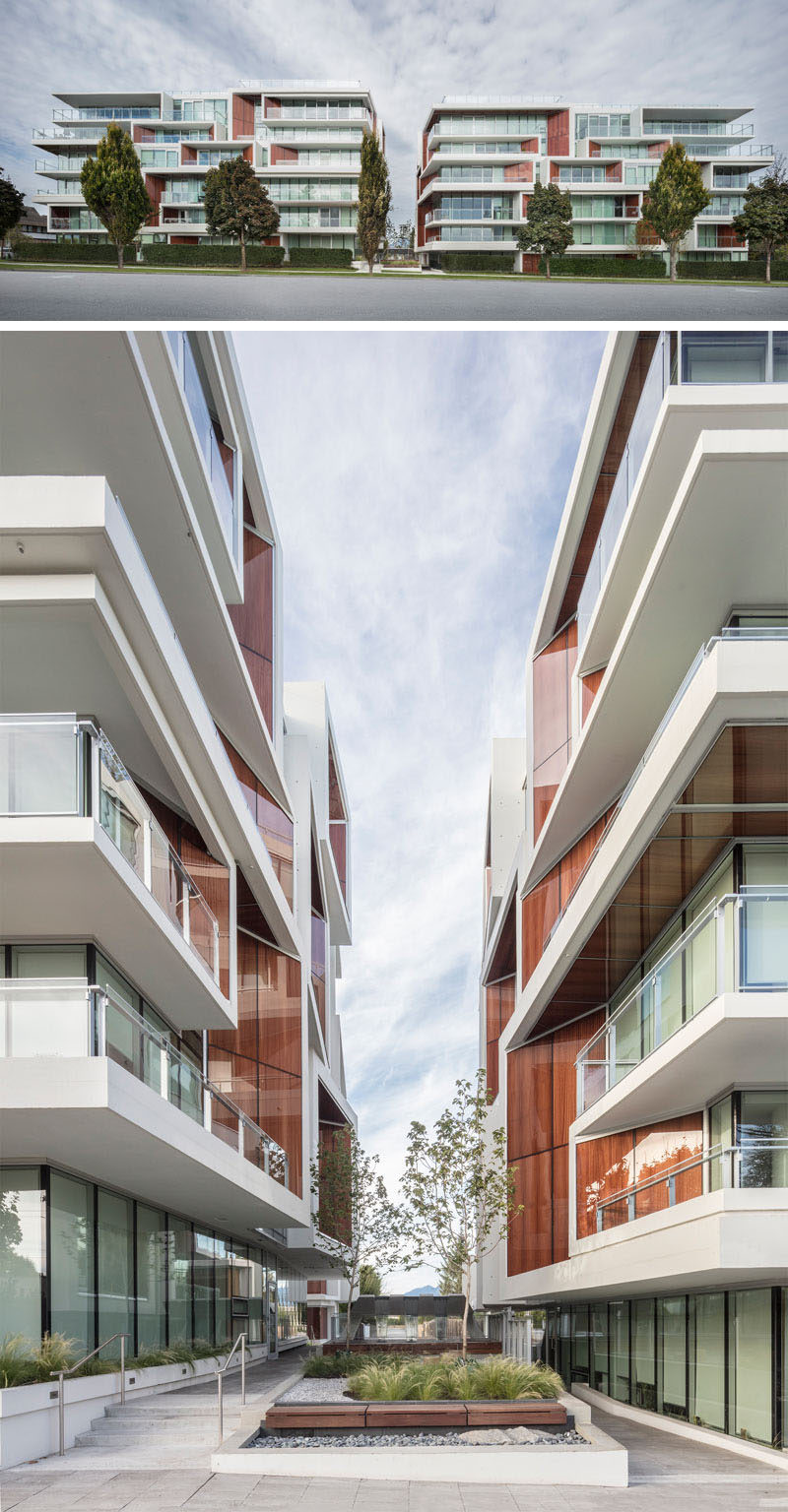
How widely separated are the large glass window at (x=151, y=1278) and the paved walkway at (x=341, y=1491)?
5.57 meters

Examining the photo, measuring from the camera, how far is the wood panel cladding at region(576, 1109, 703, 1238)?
16344 mm

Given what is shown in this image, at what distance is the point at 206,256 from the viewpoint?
59.1 feet

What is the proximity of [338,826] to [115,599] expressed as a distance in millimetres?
41662

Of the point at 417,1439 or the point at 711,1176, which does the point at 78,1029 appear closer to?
the point at 417,1439

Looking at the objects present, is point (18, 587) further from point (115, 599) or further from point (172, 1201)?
point (172, 1201)

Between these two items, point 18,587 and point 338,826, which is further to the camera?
point 338,826

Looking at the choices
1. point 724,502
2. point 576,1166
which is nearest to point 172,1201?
point 576,1166

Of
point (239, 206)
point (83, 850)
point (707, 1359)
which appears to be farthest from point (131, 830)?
point (239, 206)

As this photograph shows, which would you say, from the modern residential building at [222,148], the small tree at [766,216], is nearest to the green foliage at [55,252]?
the modern residential building at [222,148]

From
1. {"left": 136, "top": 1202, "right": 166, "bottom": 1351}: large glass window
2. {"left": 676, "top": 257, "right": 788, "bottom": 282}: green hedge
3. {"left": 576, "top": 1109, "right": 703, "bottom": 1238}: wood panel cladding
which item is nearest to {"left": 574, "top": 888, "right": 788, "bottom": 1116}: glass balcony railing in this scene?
{"left": 576, "top": 1109, "right": 703, "bottom": 1238}: wood panel cladding

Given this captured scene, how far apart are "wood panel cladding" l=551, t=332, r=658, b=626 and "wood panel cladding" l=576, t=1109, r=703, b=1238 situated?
952 cm

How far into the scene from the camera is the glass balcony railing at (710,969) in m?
12.8

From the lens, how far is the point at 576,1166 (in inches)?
962

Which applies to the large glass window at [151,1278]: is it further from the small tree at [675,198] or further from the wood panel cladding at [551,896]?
the small tree at [675,198]
